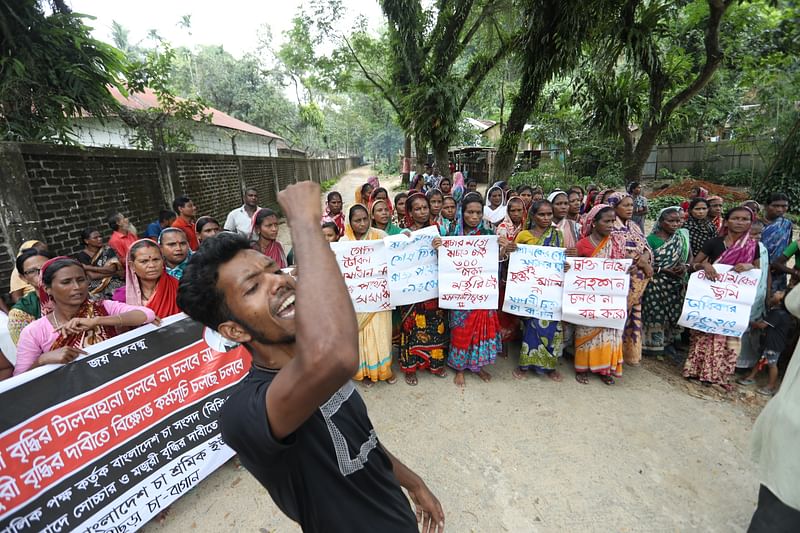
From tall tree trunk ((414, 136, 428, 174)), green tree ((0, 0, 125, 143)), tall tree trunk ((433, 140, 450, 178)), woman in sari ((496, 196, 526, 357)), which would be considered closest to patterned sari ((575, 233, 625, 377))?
woman in sari ((496, 196, 526, 357))

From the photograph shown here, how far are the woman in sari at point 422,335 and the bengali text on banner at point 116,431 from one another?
1.68 metres

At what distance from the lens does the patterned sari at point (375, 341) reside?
367 centimetres

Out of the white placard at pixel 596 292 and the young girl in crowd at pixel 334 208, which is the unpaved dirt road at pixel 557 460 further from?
the young girl in crowd at pixel 334 208

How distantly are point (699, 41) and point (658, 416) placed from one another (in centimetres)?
1352

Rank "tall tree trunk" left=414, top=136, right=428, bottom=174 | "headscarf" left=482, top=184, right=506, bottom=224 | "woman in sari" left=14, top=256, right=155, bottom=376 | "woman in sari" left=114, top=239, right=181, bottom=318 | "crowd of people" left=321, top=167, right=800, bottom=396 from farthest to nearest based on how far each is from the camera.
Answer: "tall tree trunk" left=414, top=136, right=428, bottom=174
"headscarf" left=482, top=184, right=506, bottom=224
"crowd of people" left=321, top=167, right=800, bottom=396
"woman in sari" left=114, top=239, right=181, bottom=318
"woman in sari" left=14, top=256, right=155, bottom=376

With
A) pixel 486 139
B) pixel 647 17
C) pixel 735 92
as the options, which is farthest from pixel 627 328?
pixel 486 139

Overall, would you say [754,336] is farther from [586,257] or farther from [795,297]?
[795,297]

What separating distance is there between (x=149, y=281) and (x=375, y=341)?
199 cm

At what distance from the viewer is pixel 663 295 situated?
385 centimetres

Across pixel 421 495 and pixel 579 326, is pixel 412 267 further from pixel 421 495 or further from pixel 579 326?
pixel 421 495

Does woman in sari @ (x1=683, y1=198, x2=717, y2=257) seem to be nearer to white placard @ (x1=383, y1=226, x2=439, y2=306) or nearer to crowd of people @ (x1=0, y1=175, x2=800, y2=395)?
crowd of people @ (x1=0, y1=175, x2=800, y2=395)

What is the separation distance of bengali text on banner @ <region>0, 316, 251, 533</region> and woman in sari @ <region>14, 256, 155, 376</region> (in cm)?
10

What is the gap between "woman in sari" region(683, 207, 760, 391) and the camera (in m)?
3.28

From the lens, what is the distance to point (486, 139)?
2928 centimetres
